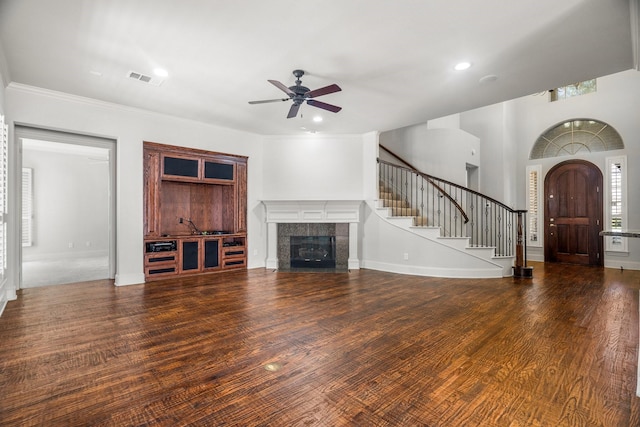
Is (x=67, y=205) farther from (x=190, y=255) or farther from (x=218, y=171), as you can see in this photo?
(x=218, y=171)

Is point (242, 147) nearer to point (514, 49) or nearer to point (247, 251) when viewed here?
point (247, 251)

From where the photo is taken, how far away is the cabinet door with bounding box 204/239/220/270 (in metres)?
6.10

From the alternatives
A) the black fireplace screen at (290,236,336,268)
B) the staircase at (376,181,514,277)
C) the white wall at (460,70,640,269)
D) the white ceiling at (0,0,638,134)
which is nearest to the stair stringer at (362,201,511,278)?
the staircase at (376,181,514,277)

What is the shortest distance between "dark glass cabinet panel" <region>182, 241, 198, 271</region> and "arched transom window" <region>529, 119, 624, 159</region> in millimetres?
8347

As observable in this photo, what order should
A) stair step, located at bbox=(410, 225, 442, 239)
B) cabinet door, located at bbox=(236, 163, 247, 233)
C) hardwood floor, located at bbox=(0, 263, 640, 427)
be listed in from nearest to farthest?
1. hardwood floor, located at bbox=(0, 263, 640, 427)
2. stair step, located at bbox=(410, 225, 442, 239)
3. cabinet door, located at bbox=(236, 163, 247, 233)

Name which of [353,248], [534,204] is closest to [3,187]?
[353,248]

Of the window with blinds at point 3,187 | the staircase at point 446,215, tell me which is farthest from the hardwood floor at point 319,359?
the staircase at point 446,215

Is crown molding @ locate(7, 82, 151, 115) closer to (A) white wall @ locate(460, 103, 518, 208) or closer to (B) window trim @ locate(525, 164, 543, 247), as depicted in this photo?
(A) white wall @ locate(460, 103, 518, 208)

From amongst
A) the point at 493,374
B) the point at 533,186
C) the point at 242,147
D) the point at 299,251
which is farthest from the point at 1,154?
the point at 533,186

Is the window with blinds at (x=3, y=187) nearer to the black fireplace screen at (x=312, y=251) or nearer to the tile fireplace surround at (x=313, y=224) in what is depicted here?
the tile fireplace surround at (x=313, y=224)

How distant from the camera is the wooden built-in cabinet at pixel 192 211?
5547 mm

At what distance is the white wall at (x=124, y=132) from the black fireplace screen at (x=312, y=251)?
7.81 ft

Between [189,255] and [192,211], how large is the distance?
95 centimetres

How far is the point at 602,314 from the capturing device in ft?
12.0
